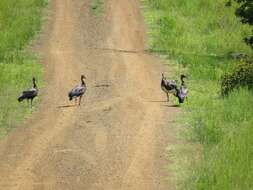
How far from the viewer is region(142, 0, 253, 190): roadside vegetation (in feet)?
48.2

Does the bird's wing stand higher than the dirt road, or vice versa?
the bird's wing

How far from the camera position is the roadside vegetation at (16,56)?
21.5 meters

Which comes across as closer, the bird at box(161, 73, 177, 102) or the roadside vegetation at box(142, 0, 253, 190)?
the roadside vegetation at box(142, 0, 253, 190)

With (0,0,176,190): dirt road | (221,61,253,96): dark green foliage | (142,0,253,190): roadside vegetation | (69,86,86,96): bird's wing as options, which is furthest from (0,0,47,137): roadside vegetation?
(221,61,253,96): dark green foliage

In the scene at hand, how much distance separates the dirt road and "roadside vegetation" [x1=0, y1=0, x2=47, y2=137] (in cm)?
59

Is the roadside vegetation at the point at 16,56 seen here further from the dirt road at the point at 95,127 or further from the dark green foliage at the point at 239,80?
the dark green foliage at the point at 239,80

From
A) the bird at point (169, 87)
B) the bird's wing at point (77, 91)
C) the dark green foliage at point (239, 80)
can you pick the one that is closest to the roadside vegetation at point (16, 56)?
the bird's wing at point (77, 91)

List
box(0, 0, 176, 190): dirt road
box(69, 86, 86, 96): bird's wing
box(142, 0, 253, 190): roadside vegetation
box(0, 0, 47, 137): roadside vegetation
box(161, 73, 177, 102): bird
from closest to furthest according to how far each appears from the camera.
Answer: box(142, 0, 253, 190): roadside vegetation < box(0, 0, 176, 190): dirt road < box(0, 0, 47, 137): roadside vegetation < box(69, 86, 86, 96): bird's wing < box(161, 73, 177, 102): bird

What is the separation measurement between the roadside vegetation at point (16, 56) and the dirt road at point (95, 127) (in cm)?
59

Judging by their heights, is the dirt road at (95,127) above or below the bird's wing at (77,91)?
below

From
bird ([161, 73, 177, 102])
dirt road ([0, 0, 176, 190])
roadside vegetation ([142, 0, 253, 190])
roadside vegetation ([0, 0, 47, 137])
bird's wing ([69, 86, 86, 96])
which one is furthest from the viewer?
bird ([161, 73, 177, 102])

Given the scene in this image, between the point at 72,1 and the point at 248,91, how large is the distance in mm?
24364

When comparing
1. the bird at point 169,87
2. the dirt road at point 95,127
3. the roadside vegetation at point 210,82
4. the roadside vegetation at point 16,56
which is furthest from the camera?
the bird at point 169,87

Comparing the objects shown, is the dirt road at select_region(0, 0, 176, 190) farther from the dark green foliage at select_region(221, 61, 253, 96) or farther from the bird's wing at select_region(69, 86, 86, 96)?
the dark green foliage at select_region(221, 61, 253, 96)
